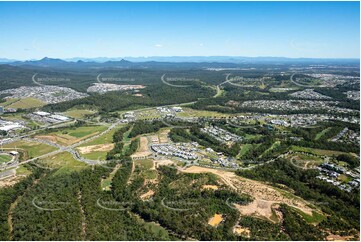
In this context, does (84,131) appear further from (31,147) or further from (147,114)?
(147,114)

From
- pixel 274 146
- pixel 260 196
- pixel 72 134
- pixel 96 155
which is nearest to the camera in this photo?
pixel 260 196

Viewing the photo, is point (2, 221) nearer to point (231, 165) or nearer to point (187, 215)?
point (187, 215)

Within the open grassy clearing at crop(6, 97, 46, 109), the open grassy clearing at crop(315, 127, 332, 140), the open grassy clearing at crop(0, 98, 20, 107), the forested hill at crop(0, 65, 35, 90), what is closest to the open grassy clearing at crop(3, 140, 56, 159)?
the open grassy clearing at crop(6, 97, 46, 109)

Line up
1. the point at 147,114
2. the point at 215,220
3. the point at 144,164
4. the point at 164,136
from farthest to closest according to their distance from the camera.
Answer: the point at 147,114, the point at 164,136, the point at 144,164, the point at 215,220

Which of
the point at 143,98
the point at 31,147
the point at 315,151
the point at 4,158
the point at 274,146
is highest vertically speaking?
the point at 315,151

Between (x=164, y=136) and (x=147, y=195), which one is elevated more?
(x=164, y=136)

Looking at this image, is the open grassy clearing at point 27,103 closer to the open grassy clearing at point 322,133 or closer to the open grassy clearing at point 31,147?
the open grassy clearing at point 31,147

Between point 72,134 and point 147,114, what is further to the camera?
point 147,114

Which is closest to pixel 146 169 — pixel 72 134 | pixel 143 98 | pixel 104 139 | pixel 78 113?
pixel 104 139
